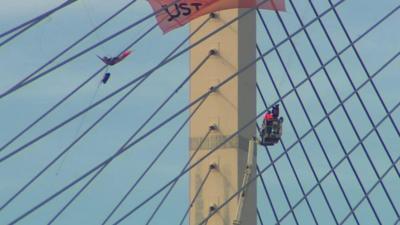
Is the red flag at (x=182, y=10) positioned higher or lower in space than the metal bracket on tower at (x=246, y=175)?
higher

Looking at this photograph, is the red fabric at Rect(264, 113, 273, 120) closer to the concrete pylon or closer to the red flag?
the concrete pylon

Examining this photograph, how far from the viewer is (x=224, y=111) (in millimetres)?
25719

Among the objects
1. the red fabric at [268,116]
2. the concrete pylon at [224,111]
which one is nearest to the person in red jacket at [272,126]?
the red fabric at [268,116]

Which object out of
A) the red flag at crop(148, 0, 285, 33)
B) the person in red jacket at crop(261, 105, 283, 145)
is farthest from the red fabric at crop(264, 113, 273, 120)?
the red flag at crop(148, 0, 285, 33)

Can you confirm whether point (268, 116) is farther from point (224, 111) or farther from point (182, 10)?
point (182, 10)

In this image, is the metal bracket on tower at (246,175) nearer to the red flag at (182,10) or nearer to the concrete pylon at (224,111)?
the concrete pylon at (224,111)

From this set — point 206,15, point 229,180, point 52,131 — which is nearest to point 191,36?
point 206,15

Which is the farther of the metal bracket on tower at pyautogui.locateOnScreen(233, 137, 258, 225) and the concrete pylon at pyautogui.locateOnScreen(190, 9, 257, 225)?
the concrete pylon at pyautogui.locateOnScreen(190, 9, 257, 225)

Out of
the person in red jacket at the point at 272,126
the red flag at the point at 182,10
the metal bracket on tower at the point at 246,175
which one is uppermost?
the red flag at the point at 182,10

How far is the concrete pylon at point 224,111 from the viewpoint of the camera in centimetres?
2567

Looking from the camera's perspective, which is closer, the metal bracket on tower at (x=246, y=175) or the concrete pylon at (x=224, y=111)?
the metal bracket on tower at (x=246, y=175)

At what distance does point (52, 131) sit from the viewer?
68.9 feet

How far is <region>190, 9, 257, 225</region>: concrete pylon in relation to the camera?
25672 millimetres

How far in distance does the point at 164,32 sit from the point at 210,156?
2065mm
